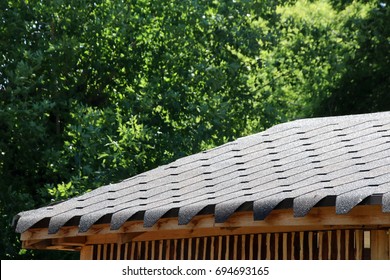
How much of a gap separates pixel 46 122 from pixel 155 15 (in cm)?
339

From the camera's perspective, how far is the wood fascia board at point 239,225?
314 inches

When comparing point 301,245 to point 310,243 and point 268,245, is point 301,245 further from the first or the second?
point 268,245

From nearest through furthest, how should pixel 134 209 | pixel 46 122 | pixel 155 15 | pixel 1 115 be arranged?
pixel 134 209, pixel 1 115, pixel 46 122, pixel 155 15

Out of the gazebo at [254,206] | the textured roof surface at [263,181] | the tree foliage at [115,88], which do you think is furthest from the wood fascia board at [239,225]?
the tree foliage at [115,88]

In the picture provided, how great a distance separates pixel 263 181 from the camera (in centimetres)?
924

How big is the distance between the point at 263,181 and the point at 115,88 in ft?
45.3

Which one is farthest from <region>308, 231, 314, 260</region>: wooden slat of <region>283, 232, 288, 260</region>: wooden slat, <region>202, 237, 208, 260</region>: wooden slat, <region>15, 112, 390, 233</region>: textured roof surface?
<region>202, 237, 208, 260</region>: wooden slat

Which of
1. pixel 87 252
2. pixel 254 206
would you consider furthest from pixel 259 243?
pixel 87 252

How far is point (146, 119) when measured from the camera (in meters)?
20.8

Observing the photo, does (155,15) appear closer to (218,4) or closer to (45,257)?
(218,4)

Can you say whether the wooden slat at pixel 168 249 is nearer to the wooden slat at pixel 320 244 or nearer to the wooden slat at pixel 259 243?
the wooden slat at pixel 259 243

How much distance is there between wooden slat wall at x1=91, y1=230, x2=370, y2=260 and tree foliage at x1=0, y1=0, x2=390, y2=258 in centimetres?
876
